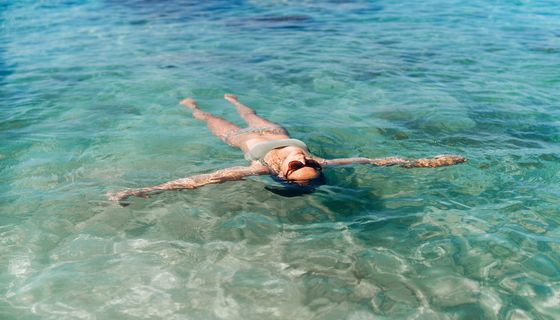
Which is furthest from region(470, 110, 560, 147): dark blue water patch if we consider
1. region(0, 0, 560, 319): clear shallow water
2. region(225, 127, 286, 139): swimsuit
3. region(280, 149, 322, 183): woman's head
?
region(280, 149, 322, 183): woman's head

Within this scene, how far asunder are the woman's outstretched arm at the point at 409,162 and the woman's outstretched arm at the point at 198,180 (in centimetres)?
116

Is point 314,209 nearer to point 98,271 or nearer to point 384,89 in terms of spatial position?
point 98,271

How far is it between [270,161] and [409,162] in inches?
87.5

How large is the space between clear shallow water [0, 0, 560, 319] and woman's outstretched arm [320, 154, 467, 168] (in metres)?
0.16

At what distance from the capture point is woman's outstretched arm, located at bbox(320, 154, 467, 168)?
24.6 ft

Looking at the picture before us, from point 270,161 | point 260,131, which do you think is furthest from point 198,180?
point 260,131

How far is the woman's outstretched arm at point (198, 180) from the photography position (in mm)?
6621

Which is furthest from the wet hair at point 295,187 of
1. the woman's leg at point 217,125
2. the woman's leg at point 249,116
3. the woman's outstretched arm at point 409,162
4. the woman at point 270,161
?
the woman's leg at point 217,125

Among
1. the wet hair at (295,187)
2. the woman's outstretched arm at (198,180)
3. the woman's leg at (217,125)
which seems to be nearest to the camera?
the woman's outstretched arm at (198,180)

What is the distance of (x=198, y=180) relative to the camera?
277 inches

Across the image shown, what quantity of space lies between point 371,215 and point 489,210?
160cm

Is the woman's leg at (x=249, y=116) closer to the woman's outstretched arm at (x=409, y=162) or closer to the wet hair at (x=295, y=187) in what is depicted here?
the woman's outstretched arm at (x=409, y=162)

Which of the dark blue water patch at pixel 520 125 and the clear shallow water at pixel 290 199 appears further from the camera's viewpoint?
the dark blue water patch at pixel 520 125

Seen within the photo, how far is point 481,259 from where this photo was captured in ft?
18.0
